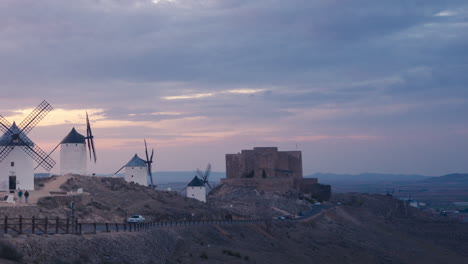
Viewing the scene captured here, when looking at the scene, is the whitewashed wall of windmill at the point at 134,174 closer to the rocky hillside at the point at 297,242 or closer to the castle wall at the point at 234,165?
the rocky hillside at the point at 297,242

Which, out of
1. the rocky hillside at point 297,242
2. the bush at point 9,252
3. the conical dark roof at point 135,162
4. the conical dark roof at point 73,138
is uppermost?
the conical dark roof at point 73,138

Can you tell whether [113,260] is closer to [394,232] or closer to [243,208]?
[243,208]

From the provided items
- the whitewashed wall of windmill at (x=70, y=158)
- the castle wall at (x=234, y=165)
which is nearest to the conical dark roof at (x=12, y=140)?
the whitewashed wall of windmill at (x=70, y=158)

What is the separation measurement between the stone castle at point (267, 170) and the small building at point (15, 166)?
138 feet

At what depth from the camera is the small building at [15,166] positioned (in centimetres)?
4359

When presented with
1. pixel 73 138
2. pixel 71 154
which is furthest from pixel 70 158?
pixel 73 138

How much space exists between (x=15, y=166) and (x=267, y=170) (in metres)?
47.3

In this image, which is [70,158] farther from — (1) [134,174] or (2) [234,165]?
(2) [234,165]

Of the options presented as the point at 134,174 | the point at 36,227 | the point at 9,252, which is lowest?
the point at 9,252

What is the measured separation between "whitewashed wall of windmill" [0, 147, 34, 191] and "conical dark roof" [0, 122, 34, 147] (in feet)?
1.41

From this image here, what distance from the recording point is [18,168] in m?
44.0

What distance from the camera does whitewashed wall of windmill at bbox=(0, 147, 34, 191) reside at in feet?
143

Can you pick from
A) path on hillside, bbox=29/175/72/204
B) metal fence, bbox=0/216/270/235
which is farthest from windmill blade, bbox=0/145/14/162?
metal fence, bbox=0/216/270/235

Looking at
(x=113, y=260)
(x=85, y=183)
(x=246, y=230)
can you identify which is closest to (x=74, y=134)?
(x=85, y=183)
